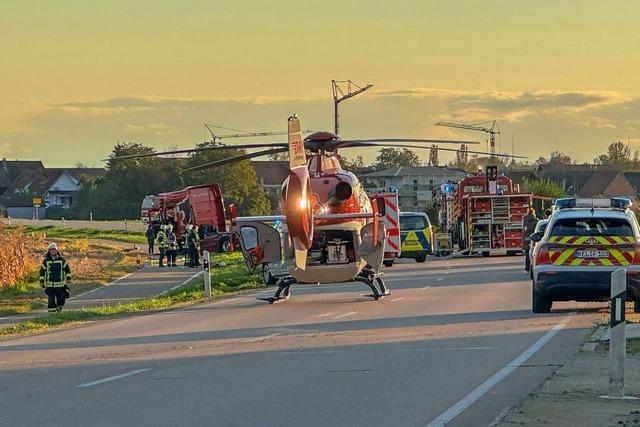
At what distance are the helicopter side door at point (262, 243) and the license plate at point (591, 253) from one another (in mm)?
8574

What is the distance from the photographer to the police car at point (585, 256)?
21500 mm

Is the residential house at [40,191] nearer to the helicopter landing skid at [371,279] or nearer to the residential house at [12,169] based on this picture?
the residential house at [12,169]

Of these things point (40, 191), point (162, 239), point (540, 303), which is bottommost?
point (540, 303)

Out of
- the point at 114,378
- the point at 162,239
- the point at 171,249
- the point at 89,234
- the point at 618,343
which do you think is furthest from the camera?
the point at 89,234

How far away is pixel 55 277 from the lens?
89.7ft

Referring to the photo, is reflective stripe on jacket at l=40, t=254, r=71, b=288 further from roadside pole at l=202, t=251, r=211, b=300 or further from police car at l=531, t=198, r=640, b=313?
police car at l=531, t=198, r=640, b=313

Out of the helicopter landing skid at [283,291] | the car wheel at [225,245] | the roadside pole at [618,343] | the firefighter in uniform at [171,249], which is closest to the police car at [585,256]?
the helicopter landing skid at [283,291]

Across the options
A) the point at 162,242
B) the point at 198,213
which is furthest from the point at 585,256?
the point at 198,213

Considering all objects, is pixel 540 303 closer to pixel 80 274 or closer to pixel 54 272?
pixel 54 272

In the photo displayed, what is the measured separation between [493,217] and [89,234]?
37334 mm

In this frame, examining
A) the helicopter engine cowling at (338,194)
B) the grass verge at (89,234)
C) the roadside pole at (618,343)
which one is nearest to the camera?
the roadside pole at (618,343)

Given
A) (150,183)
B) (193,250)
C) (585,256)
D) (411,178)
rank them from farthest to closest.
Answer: (411,178) < (150,183) < (193,250) < (585,256)

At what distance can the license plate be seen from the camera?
70.9ft

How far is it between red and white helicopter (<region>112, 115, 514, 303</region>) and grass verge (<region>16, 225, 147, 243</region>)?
→ 162 ft
